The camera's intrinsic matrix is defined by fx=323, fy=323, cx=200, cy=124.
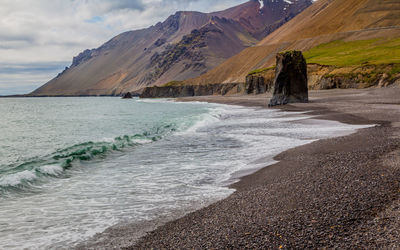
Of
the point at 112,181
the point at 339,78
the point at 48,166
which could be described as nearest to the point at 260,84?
the point at 339,78

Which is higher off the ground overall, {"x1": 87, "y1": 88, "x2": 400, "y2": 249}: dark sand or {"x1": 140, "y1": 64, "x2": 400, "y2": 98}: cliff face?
{"x1": 140, "y1": 64, "x2": 400, "y2": 98}: cliff face

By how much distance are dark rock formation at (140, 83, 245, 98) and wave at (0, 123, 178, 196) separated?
105022 mm

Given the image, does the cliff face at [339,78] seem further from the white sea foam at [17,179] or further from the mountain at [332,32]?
the white sea foam at [17,179]

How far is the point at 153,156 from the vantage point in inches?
607

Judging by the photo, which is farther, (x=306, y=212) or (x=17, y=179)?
(x=17, y=179)

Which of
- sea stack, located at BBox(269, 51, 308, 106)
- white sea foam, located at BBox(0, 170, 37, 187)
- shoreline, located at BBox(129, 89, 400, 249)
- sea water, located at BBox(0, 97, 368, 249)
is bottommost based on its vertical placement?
sea water, located at BBox(0, 97, 368, 249)

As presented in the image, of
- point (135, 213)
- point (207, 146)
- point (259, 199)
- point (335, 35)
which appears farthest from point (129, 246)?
point (335, 35)

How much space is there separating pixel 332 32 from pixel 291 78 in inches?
4726

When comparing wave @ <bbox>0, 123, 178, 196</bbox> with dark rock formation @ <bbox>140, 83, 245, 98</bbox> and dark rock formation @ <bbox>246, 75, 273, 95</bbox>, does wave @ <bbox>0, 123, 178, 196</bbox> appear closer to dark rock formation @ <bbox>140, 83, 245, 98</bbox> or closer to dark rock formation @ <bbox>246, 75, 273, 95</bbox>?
dark rock formation @ <bbox>246, 75, 273, 95</bbox>

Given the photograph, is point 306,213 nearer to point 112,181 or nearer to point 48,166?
point 112,181

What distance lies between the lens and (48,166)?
13469mm

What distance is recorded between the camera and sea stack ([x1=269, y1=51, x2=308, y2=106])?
42.6 meters

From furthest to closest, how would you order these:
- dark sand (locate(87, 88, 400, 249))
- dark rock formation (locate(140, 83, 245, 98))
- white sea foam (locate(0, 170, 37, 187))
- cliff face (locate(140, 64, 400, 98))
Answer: dark rock formation (locate(140, 83, 245, 98)) → cliff face (locate(140, 64, 400, 98)) → white sea foam (locate(0, 170, 37, 187)) → dark sand (locate(87, 88, 400, 249))

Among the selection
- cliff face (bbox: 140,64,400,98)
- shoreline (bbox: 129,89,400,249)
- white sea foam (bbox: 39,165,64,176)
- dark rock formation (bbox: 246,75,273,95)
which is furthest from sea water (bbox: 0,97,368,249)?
dark rock formation (bbox: 246,75,273,95)
